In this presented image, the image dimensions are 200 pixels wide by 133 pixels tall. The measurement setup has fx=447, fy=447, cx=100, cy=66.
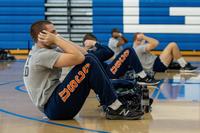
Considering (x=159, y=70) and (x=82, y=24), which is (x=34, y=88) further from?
(x=82, y=24)

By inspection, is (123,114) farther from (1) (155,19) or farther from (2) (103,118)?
(1) (155,19)

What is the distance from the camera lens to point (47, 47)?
4.23 metres

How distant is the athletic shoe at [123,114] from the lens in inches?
171

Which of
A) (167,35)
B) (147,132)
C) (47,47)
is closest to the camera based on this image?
(147,132)

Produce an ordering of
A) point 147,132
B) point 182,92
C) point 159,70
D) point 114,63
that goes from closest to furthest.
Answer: point 147,132
point 182,92
point 114,63
point 159,70

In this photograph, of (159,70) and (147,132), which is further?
(159,70)

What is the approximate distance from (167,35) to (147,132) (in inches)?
485

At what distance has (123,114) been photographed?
→ 4363mm

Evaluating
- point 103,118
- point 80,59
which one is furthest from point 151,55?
point 80,59

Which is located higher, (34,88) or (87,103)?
(34,88)

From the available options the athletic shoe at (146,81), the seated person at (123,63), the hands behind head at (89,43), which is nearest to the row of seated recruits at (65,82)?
the hands behind head at (89,43)

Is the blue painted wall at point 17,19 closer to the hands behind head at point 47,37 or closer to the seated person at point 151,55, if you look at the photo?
the seated person at point 151,55

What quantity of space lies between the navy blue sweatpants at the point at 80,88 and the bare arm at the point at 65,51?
0.31ft

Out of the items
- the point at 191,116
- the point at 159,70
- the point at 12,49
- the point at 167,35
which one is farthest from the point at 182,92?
the point at 12,49
